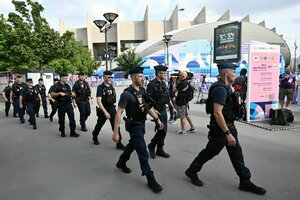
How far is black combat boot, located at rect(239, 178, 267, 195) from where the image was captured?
2957 mm

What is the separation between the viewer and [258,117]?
741 cm

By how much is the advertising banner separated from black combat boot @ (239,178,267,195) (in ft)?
15.1

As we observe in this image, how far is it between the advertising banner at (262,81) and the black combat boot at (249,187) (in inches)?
181

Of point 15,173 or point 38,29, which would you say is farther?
point 38,29

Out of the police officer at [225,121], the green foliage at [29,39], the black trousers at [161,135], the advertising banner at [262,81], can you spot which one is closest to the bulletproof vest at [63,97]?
the black trousers at [161,135]

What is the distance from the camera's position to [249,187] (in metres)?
3.00

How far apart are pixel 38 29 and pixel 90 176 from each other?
14512mm

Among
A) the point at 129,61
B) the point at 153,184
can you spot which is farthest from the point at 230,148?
the point at 129,61

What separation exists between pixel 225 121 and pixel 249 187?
97cm

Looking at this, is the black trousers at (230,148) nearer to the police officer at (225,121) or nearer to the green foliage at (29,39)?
the police officer at (225,121)

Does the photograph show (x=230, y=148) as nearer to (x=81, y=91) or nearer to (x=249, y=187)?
(x=249, y=187)

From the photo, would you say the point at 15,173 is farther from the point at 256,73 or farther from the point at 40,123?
the point at 256,73

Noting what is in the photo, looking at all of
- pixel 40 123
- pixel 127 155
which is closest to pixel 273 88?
pixel 127 155

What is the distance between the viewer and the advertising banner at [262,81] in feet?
22.5
